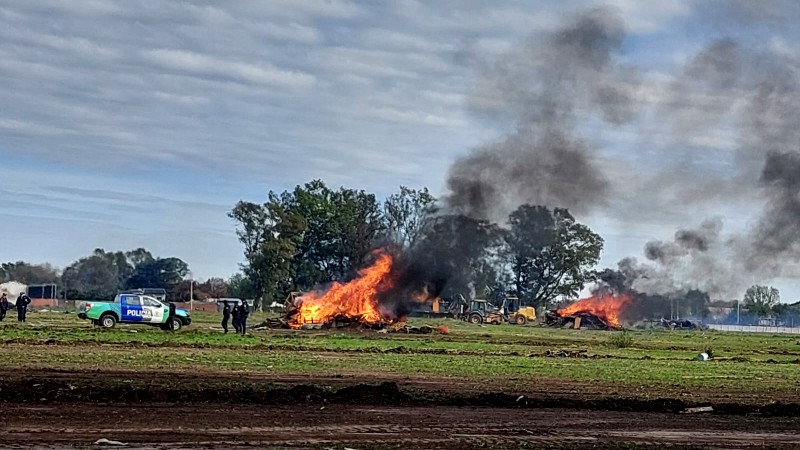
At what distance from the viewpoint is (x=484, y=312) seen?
96.6 metres

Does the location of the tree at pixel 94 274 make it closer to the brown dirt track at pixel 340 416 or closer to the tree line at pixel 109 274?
the tree line at pixel 109 274

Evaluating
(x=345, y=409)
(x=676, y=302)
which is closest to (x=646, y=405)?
(x=345, y=409)

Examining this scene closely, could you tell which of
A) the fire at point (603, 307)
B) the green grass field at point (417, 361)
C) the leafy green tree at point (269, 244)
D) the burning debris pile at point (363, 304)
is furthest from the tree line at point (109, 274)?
the green grass field at point (417, 361)

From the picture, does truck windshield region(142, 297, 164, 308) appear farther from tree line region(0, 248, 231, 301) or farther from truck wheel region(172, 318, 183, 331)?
tree line region(0, 248, 231, 301)

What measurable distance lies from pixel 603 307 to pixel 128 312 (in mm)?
58352

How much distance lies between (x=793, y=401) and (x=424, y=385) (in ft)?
27.3

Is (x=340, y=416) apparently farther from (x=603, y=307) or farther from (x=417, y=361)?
(x=603, y=307)

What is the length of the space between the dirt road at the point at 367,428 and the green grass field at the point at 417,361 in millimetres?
4990

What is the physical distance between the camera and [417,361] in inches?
1261

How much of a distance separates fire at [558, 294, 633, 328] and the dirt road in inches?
2919

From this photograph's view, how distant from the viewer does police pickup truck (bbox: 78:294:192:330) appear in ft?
155

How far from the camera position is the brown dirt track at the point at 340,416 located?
1485cm

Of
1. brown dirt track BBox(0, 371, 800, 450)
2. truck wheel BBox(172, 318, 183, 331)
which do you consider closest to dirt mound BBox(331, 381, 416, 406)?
brown dirt track BBox(0, 371, 800, 450)

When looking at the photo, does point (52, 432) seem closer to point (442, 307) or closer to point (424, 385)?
point (424, 385)
